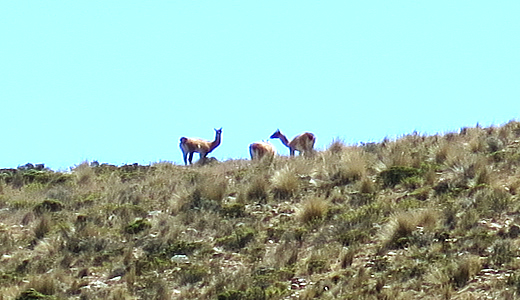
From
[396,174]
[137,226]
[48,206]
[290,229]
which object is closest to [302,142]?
[396,174]

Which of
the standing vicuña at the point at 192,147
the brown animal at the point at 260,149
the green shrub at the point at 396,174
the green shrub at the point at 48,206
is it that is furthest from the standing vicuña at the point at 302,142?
the green shrub at the point at 48,206

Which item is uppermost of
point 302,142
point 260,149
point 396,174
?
point 302,142

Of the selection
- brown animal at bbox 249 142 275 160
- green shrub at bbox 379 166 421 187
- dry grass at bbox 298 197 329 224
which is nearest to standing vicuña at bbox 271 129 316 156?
brown animal at bbox 249 142 275 160

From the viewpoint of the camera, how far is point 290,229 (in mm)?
16969

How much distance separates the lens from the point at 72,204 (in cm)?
2047

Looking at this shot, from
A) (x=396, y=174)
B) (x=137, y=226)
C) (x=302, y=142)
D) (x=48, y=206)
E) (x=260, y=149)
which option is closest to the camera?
(x=137, y=226)

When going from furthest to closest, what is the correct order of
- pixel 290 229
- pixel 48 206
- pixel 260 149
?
pixel 260 149, pixel 48 206, pixel 290 229

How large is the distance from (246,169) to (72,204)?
14.0ft

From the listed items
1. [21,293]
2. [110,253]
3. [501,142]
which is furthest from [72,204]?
[501,142]

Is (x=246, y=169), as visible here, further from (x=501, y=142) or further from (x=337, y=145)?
(x=501, y=142)

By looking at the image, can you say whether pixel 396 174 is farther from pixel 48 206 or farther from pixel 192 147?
pixel 192 147

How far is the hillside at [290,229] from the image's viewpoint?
14.3m

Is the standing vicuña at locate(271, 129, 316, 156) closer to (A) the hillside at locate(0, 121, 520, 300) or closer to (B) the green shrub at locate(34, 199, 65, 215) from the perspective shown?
(A) the hillside at locate(0, 121, 520, 300)

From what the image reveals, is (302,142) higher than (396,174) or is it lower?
higher
